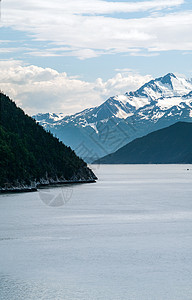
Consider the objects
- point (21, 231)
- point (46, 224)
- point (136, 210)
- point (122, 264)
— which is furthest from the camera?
point (136, 210)

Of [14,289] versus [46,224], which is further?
[46,224]

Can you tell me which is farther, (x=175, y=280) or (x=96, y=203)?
(x=96, y=203)

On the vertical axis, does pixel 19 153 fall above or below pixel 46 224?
above

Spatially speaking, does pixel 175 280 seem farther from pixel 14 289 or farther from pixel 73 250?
pixel 73 250

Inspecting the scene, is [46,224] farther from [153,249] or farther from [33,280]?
[33,280]

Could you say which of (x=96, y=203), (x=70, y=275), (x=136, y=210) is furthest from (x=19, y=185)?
(x=70, y=275)

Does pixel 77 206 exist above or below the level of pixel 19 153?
below

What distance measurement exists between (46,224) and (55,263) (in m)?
34.2

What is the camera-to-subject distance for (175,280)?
4391 centimetres

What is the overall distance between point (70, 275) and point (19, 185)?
128352 mm

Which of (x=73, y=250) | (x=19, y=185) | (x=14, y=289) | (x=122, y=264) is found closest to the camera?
(x=14, y=289)

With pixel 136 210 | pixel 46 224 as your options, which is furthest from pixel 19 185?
pixel 46 224

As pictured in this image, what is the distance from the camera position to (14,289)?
4106cm

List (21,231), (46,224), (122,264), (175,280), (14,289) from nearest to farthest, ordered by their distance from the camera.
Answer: (14,289) < (175,280) < (122,264) < (21,231) < (46,224)
